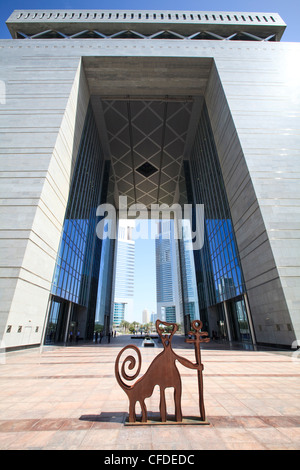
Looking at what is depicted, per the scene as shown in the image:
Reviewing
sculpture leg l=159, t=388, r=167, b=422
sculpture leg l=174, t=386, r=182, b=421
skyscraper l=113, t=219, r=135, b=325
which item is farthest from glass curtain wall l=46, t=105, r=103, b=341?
skyscraper l=113, t=219, r=135, b=325

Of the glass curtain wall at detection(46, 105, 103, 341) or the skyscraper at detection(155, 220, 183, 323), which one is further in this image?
the skyscraper at detection(155, 220, 183, 323)

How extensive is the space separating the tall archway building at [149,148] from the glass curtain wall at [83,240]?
257 mm

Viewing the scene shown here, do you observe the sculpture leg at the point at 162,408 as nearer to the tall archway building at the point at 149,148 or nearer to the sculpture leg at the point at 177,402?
the sculpture leg at the point at 177,402

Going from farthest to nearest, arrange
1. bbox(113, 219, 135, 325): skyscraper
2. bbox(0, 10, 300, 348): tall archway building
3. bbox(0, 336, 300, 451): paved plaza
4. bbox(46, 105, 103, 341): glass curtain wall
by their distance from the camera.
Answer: bbox(113, 219, 135, 325): skyscraper, bbox(46, 105, 103, 341): glass curtain wall, bbox(0, 10, 300, 348): tall archway building, bbox(0, 336, 300, 451): paved plaza

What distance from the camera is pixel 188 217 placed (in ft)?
115

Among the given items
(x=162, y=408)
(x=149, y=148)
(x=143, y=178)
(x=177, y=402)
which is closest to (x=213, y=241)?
(x=149, y=148)

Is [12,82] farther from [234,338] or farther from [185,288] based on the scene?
[185,288]

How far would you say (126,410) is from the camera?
162 inches

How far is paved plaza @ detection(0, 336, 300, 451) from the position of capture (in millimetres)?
2885

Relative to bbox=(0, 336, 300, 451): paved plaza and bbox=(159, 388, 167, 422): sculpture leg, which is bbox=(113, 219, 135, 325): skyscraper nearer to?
bbox=(0, 336, 300, 451): paved plaza

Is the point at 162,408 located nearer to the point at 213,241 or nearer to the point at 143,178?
the point at 213,241

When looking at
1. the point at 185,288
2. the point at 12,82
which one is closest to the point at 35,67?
the point at 12,82

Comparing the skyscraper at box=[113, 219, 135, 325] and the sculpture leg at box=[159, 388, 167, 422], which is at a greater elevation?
the skyscraper at box=[113, 219, 135, 325]

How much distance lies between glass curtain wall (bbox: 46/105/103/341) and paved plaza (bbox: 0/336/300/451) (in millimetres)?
13636
